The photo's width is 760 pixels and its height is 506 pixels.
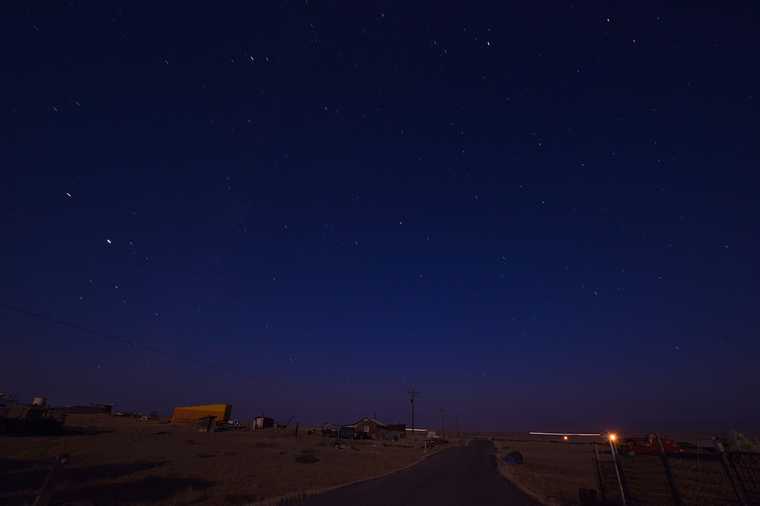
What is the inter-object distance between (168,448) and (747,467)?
40392 mm

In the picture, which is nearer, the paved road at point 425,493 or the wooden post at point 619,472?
the wooden post at point 619,472

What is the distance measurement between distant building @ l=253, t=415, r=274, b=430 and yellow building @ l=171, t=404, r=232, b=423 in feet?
26.5

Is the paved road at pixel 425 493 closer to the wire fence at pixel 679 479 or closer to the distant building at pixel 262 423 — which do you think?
the wire fence at pixel 679 479

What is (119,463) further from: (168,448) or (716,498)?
(716,498)

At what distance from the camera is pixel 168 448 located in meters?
38.7

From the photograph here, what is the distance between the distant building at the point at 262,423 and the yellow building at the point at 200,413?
8072 millimetres

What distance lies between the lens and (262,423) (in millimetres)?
98375

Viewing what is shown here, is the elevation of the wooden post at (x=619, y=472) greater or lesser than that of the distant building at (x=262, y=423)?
lesser

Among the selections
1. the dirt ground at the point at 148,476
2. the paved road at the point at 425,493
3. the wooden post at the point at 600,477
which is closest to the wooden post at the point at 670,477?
the wooden post at the point at 600,477

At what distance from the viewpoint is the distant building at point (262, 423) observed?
96.5 m

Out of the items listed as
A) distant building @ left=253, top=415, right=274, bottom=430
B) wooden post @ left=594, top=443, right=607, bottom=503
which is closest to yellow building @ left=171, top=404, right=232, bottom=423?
distant building @ left=253, top=415, right=274, bottom=430

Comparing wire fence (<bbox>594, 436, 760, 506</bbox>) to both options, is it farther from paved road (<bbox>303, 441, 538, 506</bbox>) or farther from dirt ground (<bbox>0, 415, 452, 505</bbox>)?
dirt ground (<bbox>0, 415, 452, 505</bbox>)

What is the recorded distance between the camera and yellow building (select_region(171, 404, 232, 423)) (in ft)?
289

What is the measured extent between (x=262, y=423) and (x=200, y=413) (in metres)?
13.8
